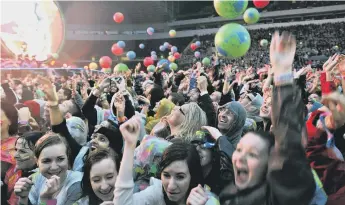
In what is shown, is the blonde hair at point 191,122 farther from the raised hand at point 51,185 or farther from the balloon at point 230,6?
the balloon at point 230,6

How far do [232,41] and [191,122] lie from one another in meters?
2.01

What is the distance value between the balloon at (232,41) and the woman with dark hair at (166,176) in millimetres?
2690

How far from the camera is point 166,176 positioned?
198 cm

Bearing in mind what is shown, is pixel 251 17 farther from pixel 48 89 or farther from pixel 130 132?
pixel 130 132

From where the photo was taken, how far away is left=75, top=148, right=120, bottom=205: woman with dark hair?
2.11m

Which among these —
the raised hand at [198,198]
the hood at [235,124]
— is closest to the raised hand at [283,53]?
the raised hand at [198,198]

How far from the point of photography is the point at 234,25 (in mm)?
4719

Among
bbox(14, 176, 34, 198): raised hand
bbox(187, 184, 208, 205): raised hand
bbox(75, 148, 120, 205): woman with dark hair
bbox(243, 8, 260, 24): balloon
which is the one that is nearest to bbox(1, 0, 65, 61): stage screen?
bbox(243, 8, 260, 24): balloon

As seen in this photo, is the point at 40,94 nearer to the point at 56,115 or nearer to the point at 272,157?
the point at 56,115

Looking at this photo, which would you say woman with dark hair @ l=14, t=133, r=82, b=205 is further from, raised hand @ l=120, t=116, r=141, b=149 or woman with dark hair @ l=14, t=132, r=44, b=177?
raised hand @ l=120, t=116, r=141, b=149

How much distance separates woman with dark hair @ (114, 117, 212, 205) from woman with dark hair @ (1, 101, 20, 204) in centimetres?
102

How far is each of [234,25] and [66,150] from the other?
2.91 meters

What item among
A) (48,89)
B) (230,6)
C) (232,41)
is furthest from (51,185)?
(230,6)

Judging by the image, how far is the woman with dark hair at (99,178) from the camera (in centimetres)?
211
